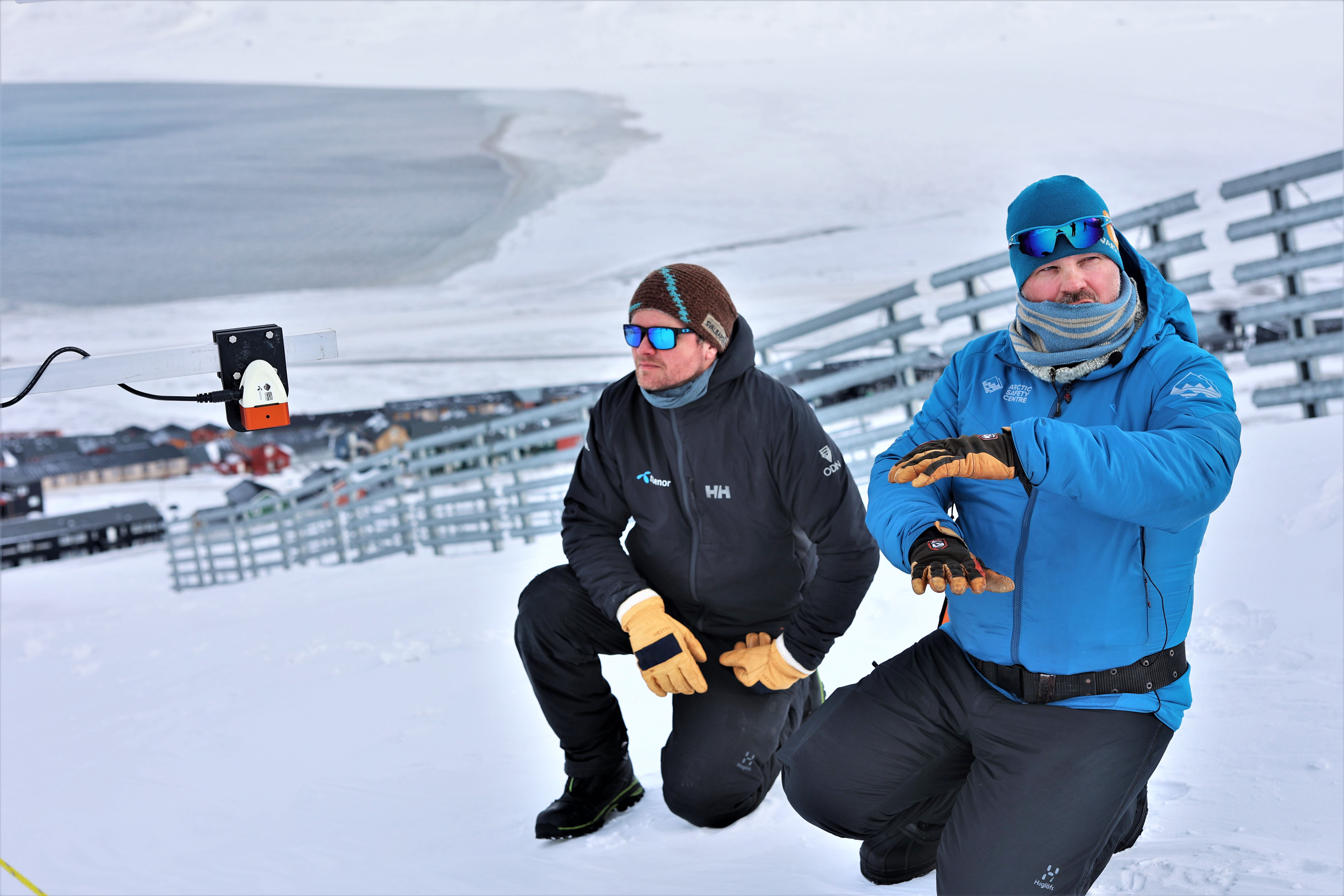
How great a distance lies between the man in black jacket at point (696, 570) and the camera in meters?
1.77

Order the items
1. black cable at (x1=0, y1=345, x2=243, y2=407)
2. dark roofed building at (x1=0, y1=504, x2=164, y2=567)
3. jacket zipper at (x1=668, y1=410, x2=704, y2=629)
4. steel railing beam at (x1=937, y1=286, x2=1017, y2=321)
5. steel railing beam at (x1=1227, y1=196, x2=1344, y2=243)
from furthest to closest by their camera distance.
Result: dark roofed building at (x1=0, y1=504, x2=164, y2=567) < steel railing beam at (x1=937, y1=286, x2=1017, y2=321) < steel railing beam at (x1=1227, y1=196, x2=1344, y2=243) < jacket zipper at (x1=668, y1=410, x2=704, y2=629) < black cable at (x1=0, y1=345, x2=243, y2=407)

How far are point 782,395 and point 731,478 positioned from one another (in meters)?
0.18

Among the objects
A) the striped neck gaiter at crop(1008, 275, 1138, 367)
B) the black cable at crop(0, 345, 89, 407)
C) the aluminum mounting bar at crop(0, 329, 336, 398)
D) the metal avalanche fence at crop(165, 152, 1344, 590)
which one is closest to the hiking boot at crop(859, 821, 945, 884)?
the striped neck gaiter at crop(1008, 275, 1138, 367)

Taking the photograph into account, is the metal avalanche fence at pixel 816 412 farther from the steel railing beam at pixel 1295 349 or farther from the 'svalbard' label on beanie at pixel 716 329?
the 'svalbard' label on beanie at pixel 716 329

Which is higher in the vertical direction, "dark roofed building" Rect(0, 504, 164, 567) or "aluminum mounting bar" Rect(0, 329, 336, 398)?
"aluminum mounting bar" Rect(0, 329, 336, 398)

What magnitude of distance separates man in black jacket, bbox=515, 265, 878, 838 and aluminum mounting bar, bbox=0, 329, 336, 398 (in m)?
0.75

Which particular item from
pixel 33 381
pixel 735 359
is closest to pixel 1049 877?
pixel 735 359

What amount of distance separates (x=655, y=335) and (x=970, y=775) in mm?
890

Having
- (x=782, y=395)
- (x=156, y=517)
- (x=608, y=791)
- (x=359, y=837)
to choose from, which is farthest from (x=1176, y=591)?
(x=156, y=517)

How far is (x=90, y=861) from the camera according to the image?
6.45ft

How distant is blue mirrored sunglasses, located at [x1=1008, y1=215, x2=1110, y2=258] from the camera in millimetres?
1297

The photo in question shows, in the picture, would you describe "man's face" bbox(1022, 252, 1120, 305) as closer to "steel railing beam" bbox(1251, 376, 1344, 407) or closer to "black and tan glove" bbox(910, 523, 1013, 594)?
"black and tan glove" bbox(910, 523, 1013, 594)

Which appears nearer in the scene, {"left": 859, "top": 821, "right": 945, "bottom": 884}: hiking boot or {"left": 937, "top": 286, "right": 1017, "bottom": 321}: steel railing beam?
{"left": 859, "top": 821, "right": 945, "bottom": 884}: hiking boot

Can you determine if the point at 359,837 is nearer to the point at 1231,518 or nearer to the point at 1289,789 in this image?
the point at 1289,789
